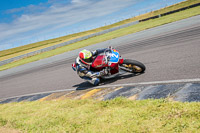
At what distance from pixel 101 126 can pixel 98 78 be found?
3.83m

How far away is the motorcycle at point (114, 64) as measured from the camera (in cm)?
716

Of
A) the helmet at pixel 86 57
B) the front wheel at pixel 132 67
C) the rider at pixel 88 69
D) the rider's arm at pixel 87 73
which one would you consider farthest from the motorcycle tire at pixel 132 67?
the helmet at pixel 86 57

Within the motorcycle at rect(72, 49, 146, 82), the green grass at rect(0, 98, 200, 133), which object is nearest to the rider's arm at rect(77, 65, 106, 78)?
the motorcycle at rect(72, 49, 146, 82)

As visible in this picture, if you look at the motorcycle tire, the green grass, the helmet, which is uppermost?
the helmet

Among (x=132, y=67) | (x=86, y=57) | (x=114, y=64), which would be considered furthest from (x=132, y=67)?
(x=86, y=57)

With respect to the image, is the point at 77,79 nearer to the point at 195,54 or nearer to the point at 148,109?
the point at 195,54

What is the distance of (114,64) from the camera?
721 cm

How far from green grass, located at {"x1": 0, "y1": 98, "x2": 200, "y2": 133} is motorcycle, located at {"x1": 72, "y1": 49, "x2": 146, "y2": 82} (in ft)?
6.15

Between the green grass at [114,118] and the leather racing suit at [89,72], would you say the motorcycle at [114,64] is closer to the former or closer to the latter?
the leather racing suit at [89,72]

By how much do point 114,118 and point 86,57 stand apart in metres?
3.57

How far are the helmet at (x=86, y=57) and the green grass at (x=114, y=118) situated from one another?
195cm

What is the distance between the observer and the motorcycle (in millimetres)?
7160

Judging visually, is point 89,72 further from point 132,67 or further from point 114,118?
point 114,118

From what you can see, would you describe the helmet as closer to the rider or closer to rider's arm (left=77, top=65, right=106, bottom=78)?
the rider
